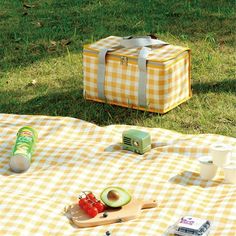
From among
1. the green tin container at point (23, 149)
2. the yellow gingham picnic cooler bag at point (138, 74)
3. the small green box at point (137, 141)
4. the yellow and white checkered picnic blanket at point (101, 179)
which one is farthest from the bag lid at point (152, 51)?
the green tin container at point (23, 149)

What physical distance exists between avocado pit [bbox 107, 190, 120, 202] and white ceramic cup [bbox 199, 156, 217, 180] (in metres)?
0.48

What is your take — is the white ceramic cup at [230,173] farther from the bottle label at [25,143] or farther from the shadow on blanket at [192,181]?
the bottle label at [25,143]

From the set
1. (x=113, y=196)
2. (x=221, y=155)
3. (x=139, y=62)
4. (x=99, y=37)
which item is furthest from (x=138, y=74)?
(x=99, y=37)

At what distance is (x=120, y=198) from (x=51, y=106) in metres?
1.59

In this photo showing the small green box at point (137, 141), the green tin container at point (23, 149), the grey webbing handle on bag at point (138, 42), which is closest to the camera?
the green tin container at point (23, 149)

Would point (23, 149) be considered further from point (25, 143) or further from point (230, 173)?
point (230, 173)

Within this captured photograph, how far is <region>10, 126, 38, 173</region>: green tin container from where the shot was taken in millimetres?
3618

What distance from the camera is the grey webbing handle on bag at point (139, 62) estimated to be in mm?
4406

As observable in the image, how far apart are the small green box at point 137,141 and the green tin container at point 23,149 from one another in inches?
18.1

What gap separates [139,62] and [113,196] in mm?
1358

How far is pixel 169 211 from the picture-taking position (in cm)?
319

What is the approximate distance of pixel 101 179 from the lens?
11.6ft

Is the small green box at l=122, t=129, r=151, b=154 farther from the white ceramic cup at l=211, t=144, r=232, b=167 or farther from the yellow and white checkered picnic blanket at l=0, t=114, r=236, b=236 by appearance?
the white ceramic cup at l=211, t=144, r=232, b=167

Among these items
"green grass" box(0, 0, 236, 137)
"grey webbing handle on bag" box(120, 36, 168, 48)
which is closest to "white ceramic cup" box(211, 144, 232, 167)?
"green grass" box(0, 0, 236, 137)
